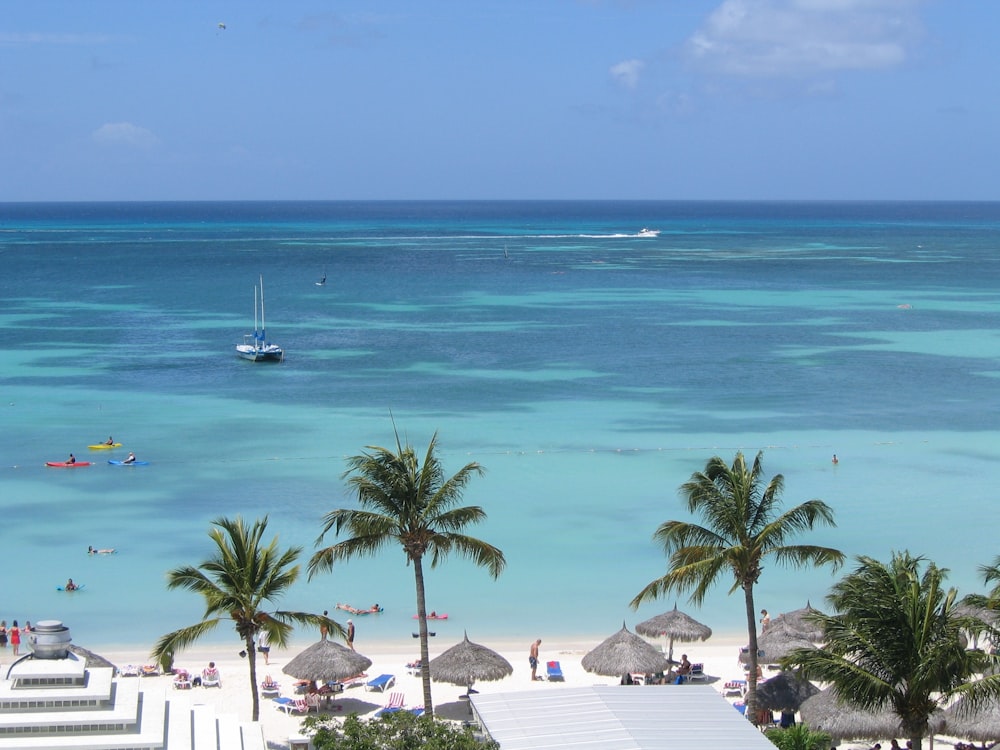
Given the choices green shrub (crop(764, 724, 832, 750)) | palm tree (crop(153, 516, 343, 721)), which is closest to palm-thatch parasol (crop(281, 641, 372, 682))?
palm tree (crop(153, 516, 343, 721))

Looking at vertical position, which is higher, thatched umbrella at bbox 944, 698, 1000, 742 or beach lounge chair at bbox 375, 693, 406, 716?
beach lounge chair at bbox 375, 693, 406, 716

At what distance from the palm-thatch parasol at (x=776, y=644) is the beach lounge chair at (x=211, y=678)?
355 inches

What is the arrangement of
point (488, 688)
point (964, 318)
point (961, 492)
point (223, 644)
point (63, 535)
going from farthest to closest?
1. point (964, 318)
2. point (961, 492)
3. point (63, 535)
4. point (223, 644)
5. point (488, 688)

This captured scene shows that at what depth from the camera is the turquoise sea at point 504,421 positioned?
29.1 meters

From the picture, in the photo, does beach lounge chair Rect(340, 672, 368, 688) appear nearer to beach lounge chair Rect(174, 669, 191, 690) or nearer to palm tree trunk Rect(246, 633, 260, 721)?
beach lounge chair Rect(174, 669, 191, 690)

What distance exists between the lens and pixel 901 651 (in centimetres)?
1488

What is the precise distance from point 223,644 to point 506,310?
174ft

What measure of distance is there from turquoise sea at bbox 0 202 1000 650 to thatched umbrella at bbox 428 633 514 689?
4.50 m

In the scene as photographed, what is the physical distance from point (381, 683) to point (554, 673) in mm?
2944

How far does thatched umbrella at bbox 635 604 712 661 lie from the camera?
23.8 metres

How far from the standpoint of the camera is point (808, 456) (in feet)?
129

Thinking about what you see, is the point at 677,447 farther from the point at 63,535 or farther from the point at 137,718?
the point at 137,718

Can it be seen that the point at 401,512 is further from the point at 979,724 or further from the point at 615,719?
the point at 979,724

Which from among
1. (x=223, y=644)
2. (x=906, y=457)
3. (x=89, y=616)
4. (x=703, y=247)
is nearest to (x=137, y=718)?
(x=223, y=644)
